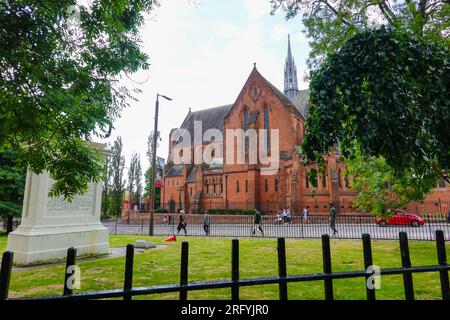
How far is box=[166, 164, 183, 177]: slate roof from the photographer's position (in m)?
54.2

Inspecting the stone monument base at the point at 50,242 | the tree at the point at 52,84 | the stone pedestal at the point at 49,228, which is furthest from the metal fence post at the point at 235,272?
the stone monument base at the point at 50,242

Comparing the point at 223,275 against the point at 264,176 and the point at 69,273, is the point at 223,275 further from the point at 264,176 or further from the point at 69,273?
the point at 264,176

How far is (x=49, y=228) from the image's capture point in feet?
28.5

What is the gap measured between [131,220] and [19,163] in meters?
40.2

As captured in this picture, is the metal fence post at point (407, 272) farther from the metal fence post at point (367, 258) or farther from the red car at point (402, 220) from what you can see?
the red car at point (402, 220)

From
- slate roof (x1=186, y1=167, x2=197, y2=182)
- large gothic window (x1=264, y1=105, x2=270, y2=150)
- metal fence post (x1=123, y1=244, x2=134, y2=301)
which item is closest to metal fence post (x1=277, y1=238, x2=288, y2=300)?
metal fence post (x1=123, y1=244, x2=134, y2=301)

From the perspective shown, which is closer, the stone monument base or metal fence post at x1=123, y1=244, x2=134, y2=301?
metal fence post at x1=123, y1=244, x2=134, y2=301

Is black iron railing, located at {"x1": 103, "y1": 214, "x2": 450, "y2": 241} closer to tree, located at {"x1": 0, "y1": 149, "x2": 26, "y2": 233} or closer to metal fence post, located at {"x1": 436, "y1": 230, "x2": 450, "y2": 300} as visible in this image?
tree, located at {"x1": 0, "y1": 149, "x2": 26, "y2": 233}

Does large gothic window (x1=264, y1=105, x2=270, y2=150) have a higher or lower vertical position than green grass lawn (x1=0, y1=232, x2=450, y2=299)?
higher

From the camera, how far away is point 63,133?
3926mm

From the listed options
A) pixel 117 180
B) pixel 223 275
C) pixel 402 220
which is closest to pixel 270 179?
pixel 402 220

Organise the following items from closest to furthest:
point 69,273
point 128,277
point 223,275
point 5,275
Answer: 1. point 5,275
2. point 69,273
3. point 128,277
4. point 223,275

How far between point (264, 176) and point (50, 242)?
3394 centimetres

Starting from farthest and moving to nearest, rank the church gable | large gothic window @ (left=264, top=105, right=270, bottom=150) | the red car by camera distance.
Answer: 1. large gothic window @ (left=264, top=105, right=270, bottom=150)
2. the church gable
3. the red car
